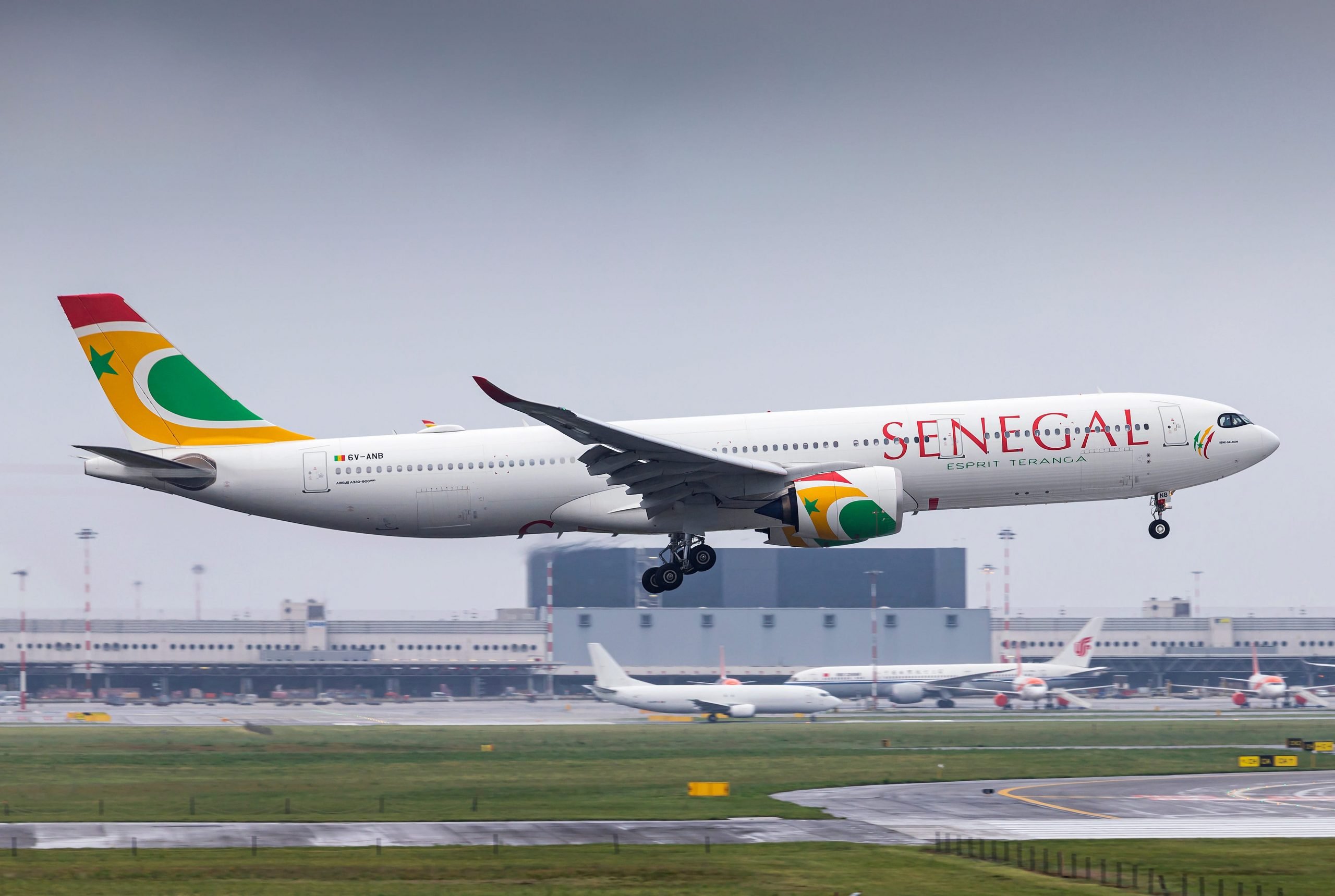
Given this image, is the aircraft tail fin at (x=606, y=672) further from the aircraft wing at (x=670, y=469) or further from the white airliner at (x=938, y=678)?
the aircraft wing at (x=670, y=469)

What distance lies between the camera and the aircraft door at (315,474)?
4631 cm

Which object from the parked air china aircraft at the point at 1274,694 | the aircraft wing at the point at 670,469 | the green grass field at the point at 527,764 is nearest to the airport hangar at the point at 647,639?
the parked air china aircraft at the point at 1274,694

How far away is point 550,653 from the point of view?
156 meters

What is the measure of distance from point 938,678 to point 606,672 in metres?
33.2

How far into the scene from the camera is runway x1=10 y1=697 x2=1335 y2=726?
108 meters

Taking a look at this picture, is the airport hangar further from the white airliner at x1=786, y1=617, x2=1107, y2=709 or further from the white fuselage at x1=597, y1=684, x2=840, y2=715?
the white fuselage at x1=597, y1=684, x2=840, y2=715

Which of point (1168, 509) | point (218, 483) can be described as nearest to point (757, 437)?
point (1168, 509)

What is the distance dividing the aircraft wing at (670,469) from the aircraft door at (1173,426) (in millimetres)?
10519

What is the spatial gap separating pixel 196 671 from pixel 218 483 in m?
121

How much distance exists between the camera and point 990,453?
1774 inches

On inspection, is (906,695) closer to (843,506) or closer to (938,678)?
(938,678)

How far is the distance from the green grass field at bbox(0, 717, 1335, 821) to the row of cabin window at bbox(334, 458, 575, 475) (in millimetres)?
17184

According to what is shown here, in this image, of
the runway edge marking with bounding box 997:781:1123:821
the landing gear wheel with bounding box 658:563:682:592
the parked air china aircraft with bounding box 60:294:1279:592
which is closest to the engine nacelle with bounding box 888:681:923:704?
the runway edge marking with bounding box 997:781:1123:821

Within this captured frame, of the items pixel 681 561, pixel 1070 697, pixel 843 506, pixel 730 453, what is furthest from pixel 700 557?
pixel 1070 697
